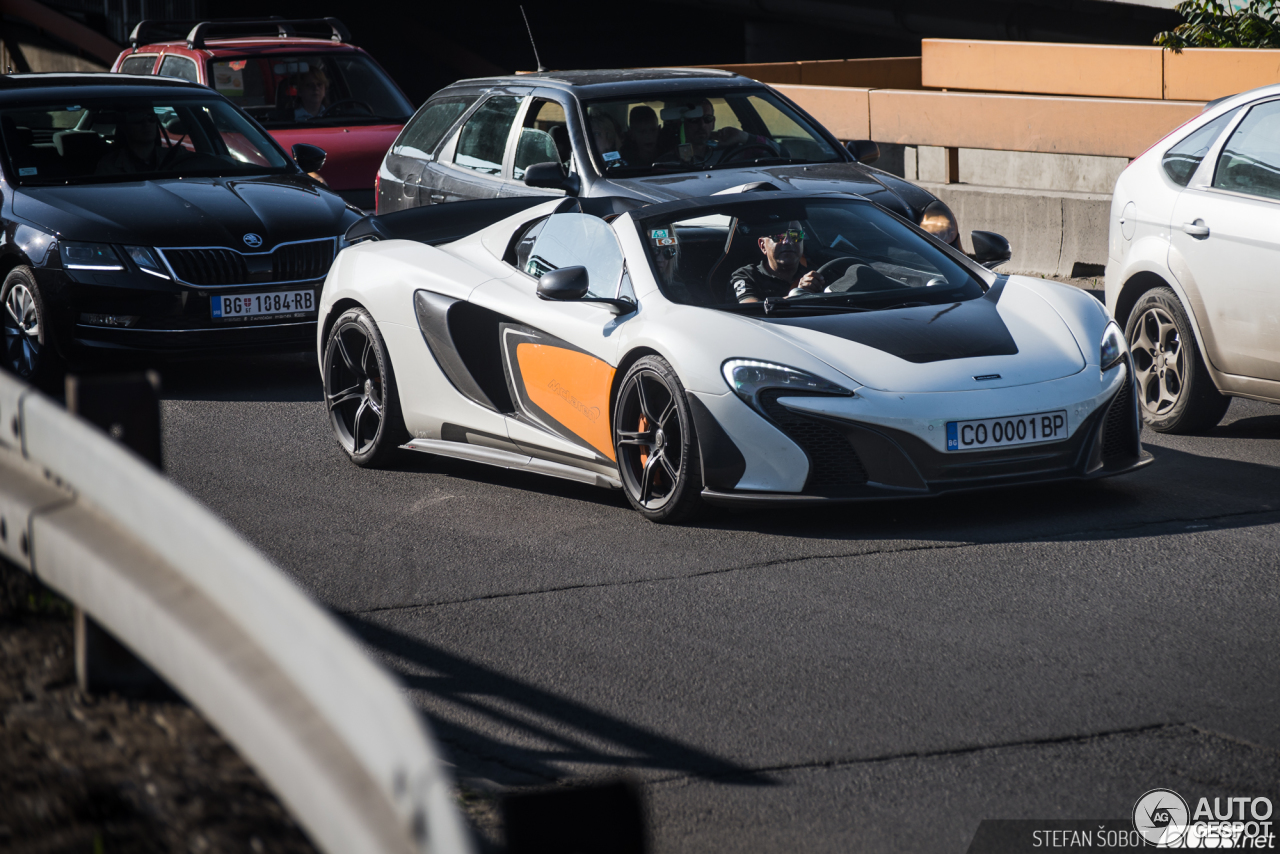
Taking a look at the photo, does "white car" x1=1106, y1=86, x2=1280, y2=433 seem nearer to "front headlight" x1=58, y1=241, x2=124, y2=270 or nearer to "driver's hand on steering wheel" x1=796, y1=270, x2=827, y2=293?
"driver's hand on steering wheel" x1=796, y1=270, x2=827, y2=293

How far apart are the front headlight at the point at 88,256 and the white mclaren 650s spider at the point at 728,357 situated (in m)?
2.38

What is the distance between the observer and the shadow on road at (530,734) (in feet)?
14.2

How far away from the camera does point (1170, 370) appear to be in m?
8.58

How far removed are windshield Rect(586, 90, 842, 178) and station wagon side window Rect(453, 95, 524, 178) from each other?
820mm

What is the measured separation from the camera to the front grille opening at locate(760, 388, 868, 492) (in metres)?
6.56

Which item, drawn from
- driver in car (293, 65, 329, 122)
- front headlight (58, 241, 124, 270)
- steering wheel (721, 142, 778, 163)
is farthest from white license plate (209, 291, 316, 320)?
driver in car (293, 65, 329, 122)

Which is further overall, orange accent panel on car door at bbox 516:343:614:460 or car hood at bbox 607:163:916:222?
car hood at bbox 607:163:916:222

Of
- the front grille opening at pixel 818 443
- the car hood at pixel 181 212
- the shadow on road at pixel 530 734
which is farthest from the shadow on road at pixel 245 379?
the shadow on road at pixel 530 734

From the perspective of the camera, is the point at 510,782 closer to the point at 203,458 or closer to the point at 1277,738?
the point at 1277,738

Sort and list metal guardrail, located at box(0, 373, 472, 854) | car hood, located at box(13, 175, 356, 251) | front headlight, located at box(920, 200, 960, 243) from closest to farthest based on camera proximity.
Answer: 1. metal guardrail, located at box(0, 373, 472, 854)
2. car hood, located at box(13, 175, 356, 251)
3. front headlight, located at box(920, 200, 960, 243)

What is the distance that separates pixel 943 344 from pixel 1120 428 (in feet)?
2.71

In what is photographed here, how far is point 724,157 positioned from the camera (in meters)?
11.5

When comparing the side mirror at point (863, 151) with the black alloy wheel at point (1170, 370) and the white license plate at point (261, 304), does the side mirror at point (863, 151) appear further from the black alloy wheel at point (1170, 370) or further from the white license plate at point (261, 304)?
the white license plate at point (261, 304)

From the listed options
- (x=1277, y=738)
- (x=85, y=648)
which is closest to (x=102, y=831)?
(x=85, y=648)
